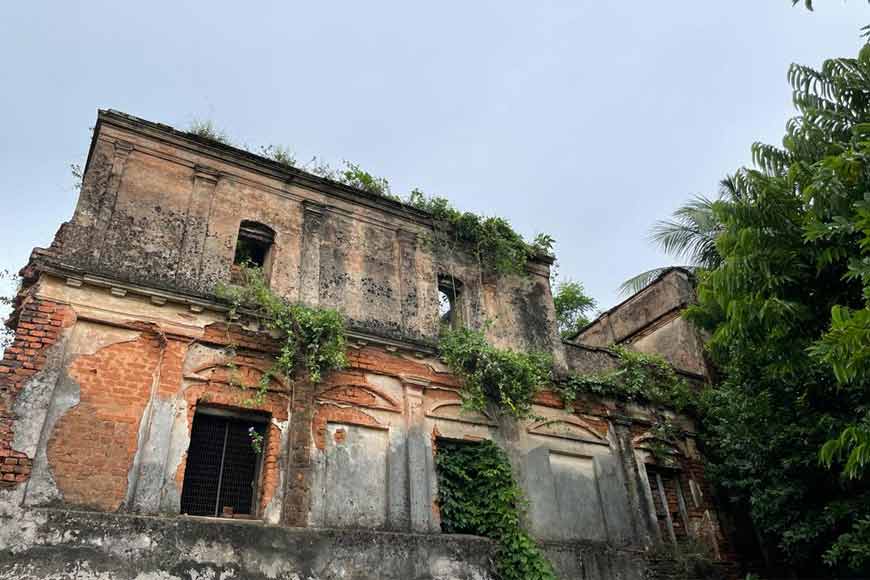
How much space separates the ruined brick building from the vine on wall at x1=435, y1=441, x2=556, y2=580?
0.91ft

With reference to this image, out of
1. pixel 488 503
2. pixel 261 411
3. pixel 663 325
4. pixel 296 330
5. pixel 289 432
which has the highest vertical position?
pixel 663 325

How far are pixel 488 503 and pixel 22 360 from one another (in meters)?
6.69

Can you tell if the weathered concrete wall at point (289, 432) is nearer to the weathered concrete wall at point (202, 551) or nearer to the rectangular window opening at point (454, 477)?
the rectangular window opening at point (454, 477)

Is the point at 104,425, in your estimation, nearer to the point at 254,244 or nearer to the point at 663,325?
the point at 254,244

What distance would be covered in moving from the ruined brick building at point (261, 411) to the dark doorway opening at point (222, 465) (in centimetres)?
3

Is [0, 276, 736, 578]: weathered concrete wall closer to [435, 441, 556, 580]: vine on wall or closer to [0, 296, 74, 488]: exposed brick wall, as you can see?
[0, 296, 74, 488]: exposed brick wall

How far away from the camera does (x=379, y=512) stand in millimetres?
9328

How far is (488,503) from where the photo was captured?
10047 millimetres


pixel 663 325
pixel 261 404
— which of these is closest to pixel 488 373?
pixel 261 404

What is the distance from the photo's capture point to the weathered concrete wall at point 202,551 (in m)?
6.78

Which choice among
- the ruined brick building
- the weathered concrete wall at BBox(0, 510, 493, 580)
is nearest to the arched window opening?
the ruined brick building

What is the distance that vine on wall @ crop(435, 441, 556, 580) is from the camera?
369 inches

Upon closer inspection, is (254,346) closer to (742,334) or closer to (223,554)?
(223,554)

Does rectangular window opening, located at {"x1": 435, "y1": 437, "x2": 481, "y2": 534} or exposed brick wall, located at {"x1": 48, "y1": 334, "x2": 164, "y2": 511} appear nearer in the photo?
exposed brick wall, located at {"x1": 48, "y1": 334, "x2": 164, "y2": 511}
